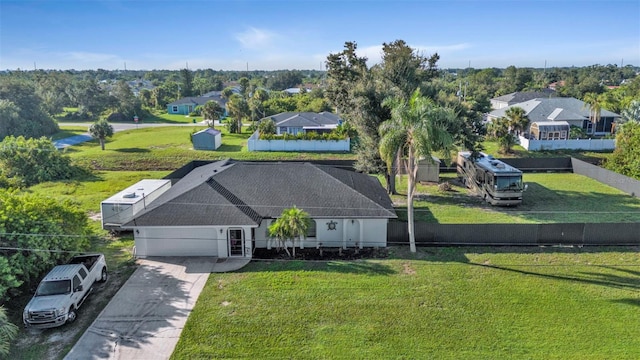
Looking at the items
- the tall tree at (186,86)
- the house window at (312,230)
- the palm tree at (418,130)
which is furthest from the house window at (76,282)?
the tall tree at (186,86)

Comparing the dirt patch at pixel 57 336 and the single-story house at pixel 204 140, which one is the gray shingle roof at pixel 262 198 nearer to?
the dirt patch at pixel 57 336

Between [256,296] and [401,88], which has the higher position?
[401,88]

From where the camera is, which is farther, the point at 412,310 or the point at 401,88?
the point at 401,88

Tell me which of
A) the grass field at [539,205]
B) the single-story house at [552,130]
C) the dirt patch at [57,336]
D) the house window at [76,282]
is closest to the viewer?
the dirt patch at [57,336]

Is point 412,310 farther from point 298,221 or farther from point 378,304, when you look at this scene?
point 298,221

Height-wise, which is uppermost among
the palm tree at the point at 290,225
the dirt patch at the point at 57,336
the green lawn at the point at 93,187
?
the palm tree at the point at 290,225

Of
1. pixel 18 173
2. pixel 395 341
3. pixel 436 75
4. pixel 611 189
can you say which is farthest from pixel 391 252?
pixel 18 173
